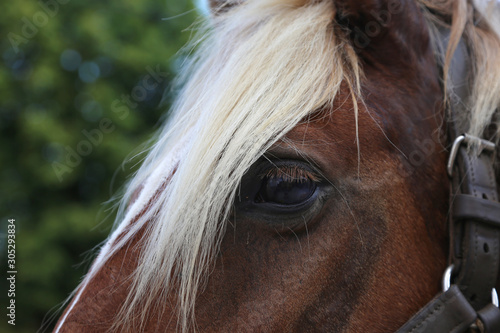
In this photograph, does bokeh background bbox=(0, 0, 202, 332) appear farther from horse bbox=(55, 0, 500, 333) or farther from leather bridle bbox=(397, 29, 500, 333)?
leather bridle bbox=(397, 29, 500, 333)

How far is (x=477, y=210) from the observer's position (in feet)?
4.10

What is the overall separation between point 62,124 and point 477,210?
20.6ft

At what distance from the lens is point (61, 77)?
6812 millimetres

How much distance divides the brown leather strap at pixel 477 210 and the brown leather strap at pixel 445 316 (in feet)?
0.69

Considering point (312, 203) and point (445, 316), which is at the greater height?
point (312, 203)

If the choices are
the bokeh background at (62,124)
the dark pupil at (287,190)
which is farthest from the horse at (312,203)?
the bokeh background at (62,124)

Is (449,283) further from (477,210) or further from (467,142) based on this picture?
(467,142)

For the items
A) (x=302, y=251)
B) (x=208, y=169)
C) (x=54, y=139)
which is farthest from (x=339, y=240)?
(x=54, y=139)

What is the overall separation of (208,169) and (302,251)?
35 cm

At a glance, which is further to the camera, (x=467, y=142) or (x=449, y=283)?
(x=467, y=142)

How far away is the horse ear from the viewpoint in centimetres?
134

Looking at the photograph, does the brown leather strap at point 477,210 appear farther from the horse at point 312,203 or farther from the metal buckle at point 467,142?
the metal buckle at point 467,142

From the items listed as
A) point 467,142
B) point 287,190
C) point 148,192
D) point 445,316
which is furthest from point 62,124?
point 445,316

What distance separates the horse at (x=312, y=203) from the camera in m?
1.19
